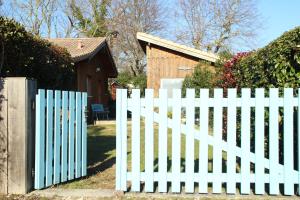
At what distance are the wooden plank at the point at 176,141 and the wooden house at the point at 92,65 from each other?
1248 centimetres

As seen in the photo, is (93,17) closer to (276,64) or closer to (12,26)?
(12,26)

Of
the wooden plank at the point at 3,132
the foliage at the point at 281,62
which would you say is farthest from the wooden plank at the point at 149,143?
the wooden plank at the point at 3,132

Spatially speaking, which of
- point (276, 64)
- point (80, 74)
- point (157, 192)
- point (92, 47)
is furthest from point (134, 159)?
point (92, 47)

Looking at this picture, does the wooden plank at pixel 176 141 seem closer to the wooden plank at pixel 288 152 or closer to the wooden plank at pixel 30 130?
the wooden plank at pixel 288 152

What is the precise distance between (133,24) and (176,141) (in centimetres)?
3344

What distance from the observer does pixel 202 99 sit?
5039 millimetres

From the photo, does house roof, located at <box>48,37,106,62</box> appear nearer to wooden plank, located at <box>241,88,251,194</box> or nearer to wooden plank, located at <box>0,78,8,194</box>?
wooden plank, located at <box>0,78,8,194</box>

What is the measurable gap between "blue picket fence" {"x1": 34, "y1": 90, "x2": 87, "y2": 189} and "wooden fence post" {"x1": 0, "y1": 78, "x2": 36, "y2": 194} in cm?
15

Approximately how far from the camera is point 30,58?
783cm

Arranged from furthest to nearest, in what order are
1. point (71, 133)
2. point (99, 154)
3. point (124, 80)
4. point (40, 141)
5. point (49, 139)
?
point (124, 80) → point (99, 154) → point (71, 133) → point (49, 139) → point (40, 141)

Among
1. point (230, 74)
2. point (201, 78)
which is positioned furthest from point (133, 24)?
point (230, 74)

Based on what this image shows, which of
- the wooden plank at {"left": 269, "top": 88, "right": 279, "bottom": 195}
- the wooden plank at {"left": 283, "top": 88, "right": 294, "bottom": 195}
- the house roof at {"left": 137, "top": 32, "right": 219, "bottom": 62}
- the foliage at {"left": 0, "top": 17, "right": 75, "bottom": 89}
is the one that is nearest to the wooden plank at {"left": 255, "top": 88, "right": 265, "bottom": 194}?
the wooden plank at {"left": 269, "top": 88, "right": 279, "bottom": 195}

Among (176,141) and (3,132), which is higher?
(3,132)

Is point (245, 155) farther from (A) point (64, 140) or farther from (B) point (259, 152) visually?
(A) point (64, 140)
